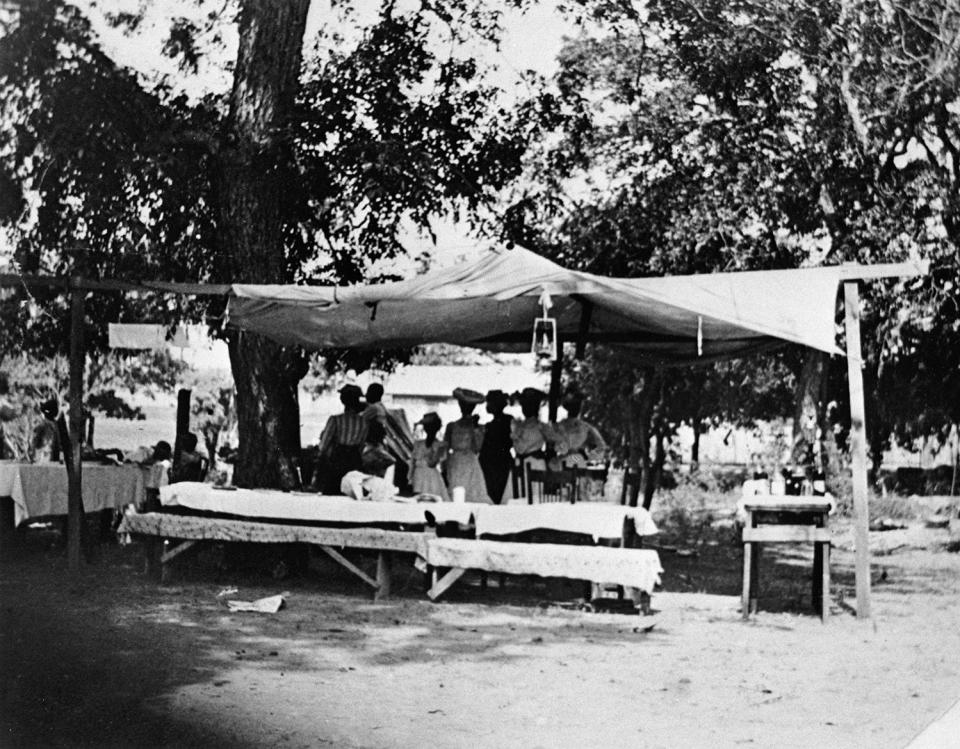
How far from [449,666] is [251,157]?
6.16 meters

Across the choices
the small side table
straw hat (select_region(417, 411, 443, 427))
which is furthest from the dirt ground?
straw hat (select_region(417, 411, 443, 427))

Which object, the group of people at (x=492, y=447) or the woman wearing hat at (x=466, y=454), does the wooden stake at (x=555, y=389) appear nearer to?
the group of people at (x=492, y=447)

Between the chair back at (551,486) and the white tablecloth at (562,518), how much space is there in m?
0.79

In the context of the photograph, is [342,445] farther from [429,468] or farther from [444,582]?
[444,582]

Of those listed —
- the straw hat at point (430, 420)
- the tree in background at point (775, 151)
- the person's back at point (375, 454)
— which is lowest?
the person's back at point (375, 454)

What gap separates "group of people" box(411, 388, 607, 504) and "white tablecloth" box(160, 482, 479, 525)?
133cm

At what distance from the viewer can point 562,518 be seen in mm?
8586

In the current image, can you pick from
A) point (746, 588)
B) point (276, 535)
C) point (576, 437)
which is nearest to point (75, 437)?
point (276, 535)

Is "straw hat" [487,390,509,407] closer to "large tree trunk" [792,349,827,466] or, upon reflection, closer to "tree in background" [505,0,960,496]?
"tree in background" [505,0,960,496]

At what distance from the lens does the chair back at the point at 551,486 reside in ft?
31.3

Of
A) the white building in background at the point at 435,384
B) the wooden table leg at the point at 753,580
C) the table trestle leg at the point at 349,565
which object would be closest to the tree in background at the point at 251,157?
the table trestle leg at the point at 349,565

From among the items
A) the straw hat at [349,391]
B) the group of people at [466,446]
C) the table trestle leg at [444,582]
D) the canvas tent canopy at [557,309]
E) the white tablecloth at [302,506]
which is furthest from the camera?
the group of people at [466,446]

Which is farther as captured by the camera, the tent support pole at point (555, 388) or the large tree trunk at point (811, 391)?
the large tree trunk at point (811, 391)

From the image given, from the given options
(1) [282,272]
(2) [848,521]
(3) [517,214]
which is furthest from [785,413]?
(1) [282,272]
